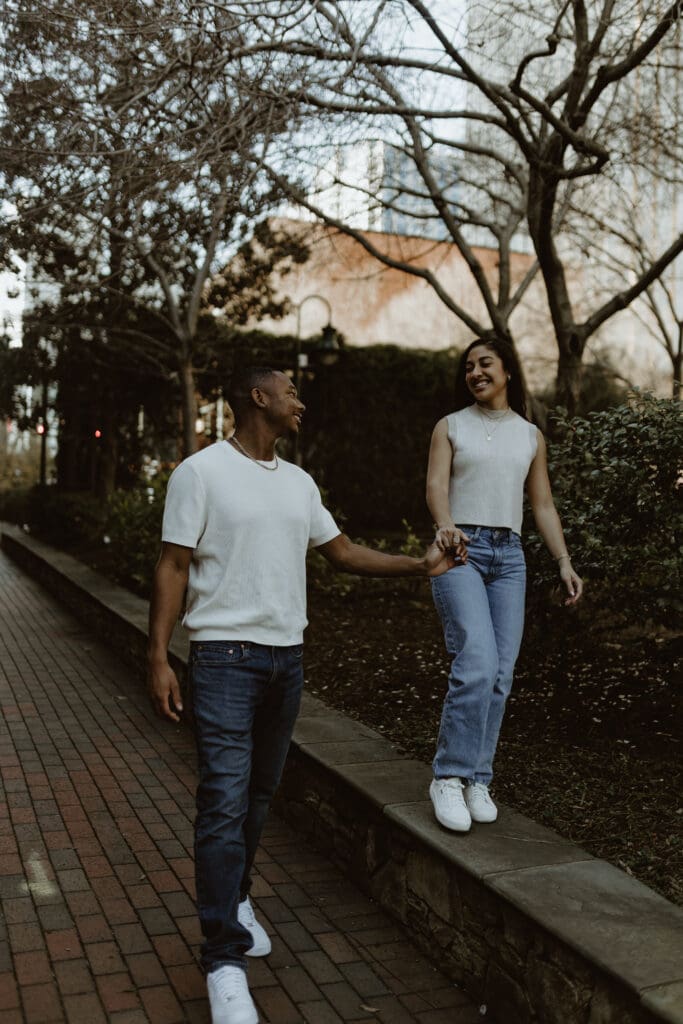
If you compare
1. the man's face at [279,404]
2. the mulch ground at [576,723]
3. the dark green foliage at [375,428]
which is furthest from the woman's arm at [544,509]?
the dark green foliage at [375,428]

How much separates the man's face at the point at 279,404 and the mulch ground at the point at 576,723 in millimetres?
1918

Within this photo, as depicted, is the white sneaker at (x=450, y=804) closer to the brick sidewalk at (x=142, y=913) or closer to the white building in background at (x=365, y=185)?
the brick sidewalk at (x=142, y=913)

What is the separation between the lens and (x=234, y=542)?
307 centimetres

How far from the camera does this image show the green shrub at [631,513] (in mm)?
4801

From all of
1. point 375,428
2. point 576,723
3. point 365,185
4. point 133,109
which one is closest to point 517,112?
point 365,185

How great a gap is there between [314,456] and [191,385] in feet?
18.7

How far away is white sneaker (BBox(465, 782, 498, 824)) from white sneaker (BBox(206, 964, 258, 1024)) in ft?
3.59

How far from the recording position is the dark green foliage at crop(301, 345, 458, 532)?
20734mm

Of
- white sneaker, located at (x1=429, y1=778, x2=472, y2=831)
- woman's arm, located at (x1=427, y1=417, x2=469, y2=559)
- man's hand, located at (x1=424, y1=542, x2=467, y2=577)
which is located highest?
woman's arm, located at (x1=427, y1=417, x2=469, y2=559)

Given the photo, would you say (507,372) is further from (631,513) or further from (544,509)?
(631,513)

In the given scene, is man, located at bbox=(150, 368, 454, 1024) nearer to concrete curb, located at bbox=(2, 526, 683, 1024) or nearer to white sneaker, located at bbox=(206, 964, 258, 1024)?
white sneaker, located at bbox=(206, 964, 258, 1024)

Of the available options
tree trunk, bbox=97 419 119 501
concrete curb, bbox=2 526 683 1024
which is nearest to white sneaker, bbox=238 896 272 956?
concrete curb, bbox=2 526 683 1024

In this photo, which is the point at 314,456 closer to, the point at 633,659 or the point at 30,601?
the point at 30,601

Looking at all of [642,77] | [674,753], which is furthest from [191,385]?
[674,753]
